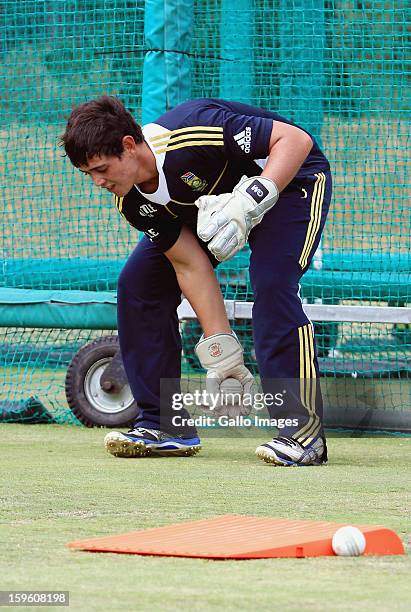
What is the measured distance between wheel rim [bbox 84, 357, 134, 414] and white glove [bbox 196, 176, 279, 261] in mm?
1937

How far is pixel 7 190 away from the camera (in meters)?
7.09

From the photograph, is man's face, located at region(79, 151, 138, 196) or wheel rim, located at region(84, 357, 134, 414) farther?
wheel rim, located at region(84, 357, 134, 414)

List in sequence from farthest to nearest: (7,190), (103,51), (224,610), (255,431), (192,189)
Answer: (7,190), (103,51), (255,431), (192,189), (224,610)

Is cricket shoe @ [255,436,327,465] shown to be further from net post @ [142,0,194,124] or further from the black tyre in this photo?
net post @ [142,0,194,124]

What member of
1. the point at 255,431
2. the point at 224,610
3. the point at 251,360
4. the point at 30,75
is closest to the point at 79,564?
the point at 224,610

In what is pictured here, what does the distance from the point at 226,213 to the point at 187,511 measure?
108 centimetres

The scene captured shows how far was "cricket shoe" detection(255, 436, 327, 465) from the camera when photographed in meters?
4.08

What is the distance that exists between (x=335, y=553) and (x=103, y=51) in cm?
465

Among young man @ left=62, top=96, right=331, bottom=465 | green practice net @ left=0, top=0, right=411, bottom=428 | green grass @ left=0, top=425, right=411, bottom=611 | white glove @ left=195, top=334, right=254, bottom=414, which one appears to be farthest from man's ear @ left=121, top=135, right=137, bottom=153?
green practice net @ left=0, top=0, right=411, bottom=428

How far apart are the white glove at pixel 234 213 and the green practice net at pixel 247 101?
2.10 m

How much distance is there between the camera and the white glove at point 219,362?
4.19 m

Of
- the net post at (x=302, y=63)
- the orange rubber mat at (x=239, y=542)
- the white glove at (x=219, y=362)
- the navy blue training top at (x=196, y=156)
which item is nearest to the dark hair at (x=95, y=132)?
the navy blue training top at (x=196, y=156)

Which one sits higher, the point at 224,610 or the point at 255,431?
the point at 224,610

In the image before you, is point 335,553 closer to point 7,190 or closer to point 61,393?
point 61,393
